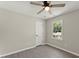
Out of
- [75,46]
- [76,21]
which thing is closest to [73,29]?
[76,21]

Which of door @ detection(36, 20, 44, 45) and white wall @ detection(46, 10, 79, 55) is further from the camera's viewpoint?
door @ detection(36, 20, 44, 45)

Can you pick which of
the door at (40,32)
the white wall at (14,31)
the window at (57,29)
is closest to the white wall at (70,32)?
the window at (57,29)

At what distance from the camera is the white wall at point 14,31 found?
375 cm

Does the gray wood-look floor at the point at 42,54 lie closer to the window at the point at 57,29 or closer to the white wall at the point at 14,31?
the white wall at the point at 14,31

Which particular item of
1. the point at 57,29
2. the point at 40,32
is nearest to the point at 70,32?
the point at 57,29

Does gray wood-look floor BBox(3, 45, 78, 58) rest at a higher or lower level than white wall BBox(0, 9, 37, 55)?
lower

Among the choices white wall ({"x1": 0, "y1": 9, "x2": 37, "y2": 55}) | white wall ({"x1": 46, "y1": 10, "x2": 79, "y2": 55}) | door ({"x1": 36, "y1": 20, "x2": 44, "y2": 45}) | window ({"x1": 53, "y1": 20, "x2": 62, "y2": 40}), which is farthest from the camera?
door ({"x1": 36, "y1": 20, "x2": 44, "y2": 45})

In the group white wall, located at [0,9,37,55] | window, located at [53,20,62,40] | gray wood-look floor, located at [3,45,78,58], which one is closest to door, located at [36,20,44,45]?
white wall, located at [0,9,37,55]

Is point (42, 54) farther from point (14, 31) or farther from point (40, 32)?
point (40, 32)

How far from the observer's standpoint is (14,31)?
13.9 ft

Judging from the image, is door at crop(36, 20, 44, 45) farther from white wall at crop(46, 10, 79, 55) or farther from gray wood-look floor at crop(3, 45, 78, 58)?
gray wood-look floor at crop(3, 45, 78, 58)

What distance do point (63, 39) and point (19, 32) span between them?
8.53 feet

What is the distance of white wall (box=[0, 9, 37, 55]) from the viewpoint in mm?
3746

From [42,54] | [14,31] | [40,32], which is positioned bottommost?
[42,54]
